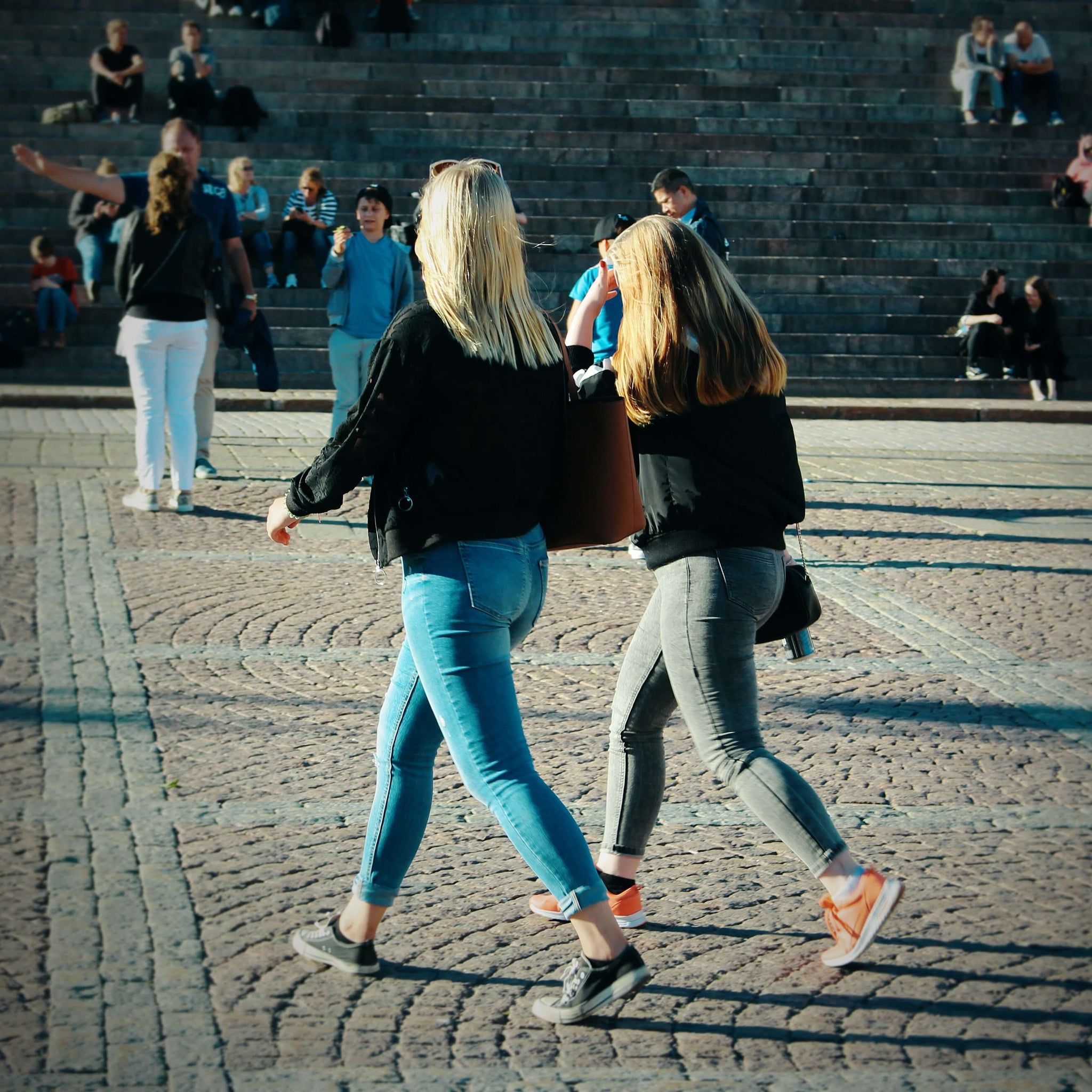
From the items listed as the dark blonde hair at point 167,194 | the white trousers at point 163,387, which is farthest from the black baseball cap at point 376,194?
the white trousers at point 163,387

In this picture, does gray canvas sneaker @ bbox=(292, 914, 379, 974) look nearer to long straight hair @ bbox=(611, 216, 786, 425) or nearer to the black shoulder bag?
the black shoulder bag

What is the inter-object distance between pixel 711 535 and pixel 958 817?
1620 mm

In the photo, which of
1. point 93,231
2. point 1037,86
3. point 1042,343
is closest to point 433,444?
point 93,231

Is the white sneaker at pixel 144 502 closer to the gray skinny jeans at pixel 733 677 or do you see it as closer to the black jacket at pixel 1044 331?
the gray skinny jeans at pixel 733 677

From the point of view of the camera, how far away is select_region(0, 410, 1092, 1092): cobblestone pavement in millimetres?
3074

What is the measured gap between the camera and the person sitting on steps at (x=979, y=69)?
70.2ft

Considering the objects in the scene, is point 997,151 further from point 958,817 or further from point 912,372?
point 958,817

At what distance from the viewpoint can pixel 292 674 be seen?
577 centimetres

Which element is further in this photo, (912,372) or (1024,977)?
(912,372)

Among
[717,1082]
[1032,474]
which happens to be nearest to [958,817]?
[717,1082]

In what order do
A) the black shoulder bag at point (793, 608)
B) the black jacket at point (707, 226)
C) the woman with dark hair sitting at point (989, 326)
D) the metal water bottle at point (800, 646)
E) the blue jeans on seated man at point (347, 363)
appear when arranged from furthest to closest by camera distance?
the woman with dark hair sitting at point (989, 326), the blue jeans on seated man at point (347, 363), the black jacket at point (707, 226), the metal water bottle at point (800, 646), the black shoulder bag at point (793, 608)

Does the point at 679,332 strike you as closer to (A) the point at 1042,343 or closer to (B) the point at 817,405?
(B) the point at 817,405

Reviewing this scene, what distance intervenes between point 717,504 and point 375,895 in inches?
47.5

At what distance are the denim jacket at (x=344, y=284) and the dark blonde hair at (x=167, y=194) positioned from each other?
1.20 metres
